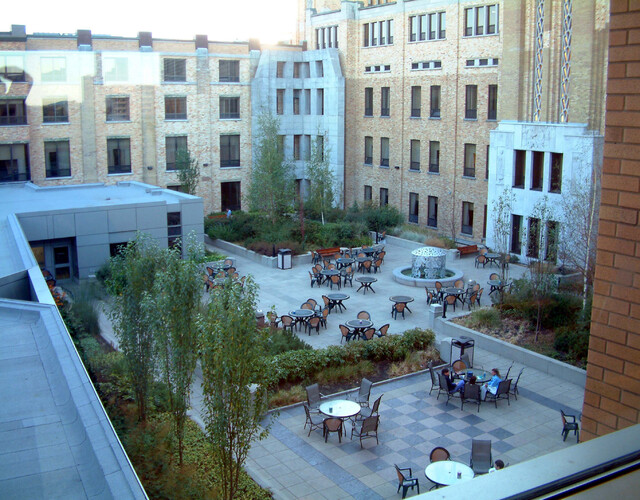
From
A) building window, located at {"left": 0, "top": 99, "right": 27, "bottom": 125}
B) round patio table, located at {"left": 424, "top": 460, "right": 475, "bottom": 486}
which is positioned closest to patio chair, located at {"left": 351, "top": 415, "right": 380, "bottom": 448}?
round patio table, located at {"left": 424, "top": 460, "right": 475, "bottom": 486}

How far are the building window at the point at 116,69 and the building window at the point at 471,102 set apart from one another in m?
18.3

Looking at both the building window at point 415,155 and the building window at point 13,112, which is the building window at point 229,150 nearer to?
the building window at point 415,155

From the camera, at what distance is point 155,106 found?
3841cm

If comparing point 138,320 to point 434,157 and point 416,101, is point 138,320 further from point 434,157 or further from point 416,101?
point 416,101

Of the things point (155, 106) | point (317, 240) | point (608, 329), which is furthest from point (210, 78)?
point (608, 329)

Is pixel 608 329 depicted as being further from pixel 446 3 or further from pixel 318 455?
pixel 446 3

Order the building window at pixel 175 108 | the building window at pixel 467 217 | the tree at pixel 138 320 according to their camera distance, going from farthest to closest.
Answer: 1. the building window at pixel 175 108
2. the building window at pixel 467 217
3. the tree at pixel 138 320

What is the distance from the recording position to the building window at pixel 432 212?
3606 cm

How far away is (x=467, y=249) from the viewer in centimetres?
3020

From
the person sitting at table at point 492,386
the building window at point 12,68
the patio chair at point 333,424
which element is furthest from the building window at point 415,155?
the patio chair at point 333,424

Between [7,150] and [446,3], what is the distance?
23.1 metres

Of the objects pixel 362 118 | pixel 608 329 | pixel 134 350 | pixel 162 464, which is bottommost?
pixel 162 464

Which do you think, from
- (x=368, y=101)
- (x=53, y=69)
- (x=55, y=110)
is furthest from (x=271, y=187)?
(x=53, y=69)

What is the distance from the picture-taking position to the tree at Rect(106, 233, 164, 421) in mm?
11531
